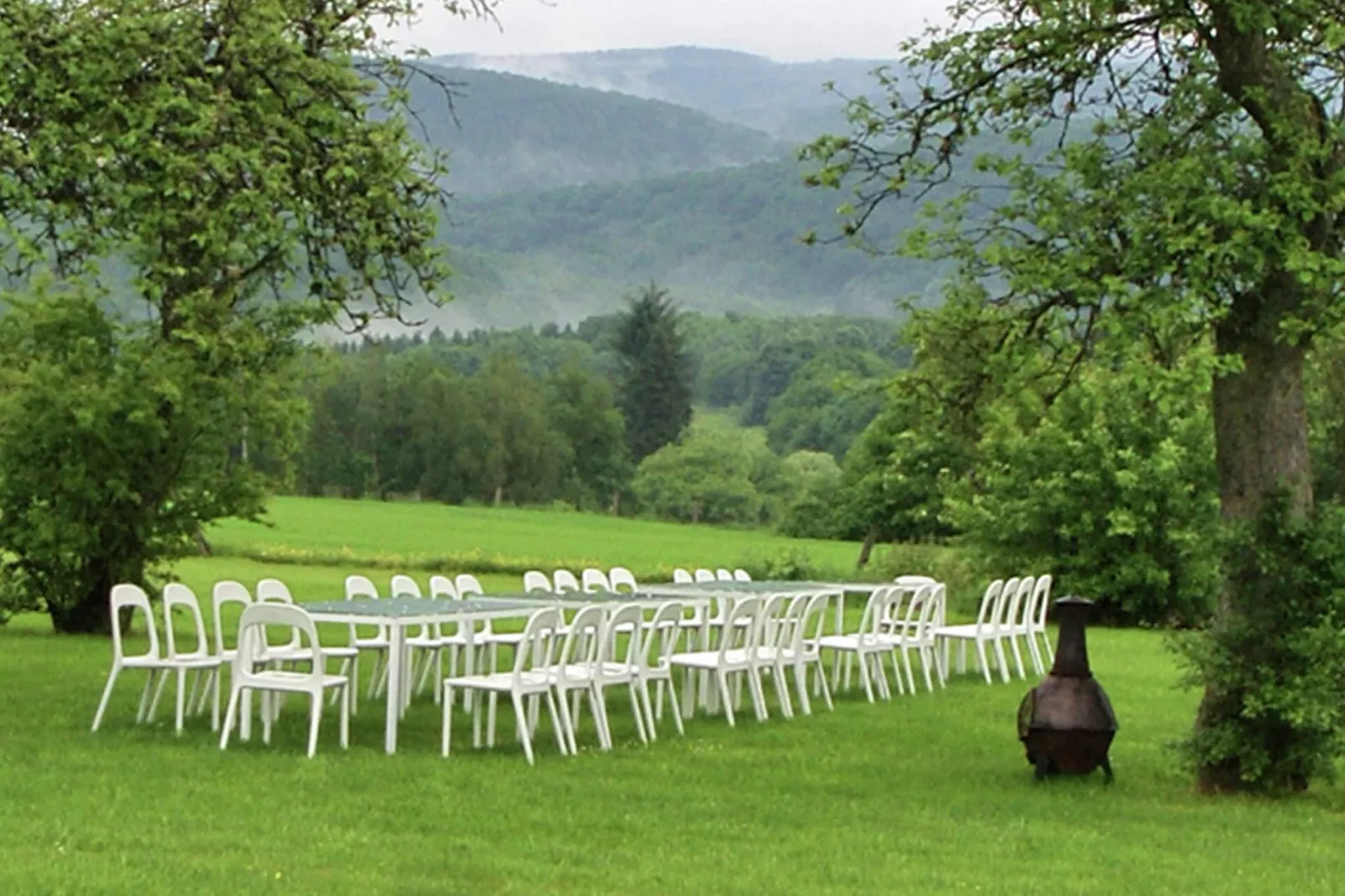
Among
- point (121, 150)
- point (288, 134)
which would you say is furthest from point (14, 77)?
point (288, 134)

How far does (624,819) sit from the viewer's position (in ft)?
32.6

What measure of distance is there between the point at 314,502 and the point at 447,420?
29218mm

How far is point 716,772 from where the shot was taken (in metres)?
12.0

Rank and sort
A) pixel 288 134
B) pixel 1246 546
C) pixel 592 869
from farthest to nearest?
pixel 288 134
pixel 1246 546
pixel 592 869

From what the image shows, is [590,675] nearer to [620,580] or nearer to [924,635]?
[620,580]

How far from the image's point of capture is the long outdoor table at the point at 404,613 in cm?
1230

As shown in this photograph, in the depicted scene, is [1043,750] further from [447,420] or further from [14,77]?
[447,420]

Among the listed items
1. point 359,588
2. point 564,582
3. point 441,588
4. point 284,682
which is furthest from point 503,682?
point 564,582

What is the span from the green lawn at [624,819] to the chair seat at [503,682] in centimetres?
47

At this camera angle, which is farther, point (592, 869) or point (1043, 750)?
point (1043, 750)

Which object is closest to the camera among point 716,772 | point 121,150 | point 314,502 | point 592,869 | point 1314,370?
point 592,869

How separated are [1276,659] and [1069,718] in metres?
1.35

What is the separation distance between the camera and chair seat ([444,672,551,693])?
12.0 m

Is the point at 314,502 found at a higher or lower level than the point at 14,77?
lower
